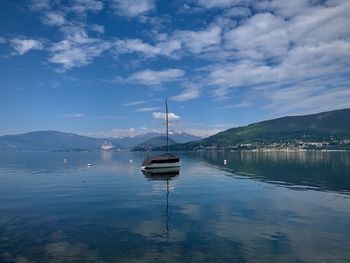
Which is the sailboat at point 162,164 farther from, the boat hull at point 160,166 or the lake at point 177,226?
the lake at point 177,226

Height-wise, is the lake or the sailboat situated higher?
the sailboat

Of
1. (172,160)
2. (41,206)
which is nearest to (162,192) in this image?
(41,206)

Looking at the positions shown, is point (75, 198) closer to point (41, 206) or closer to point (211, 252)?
point (41, 206)

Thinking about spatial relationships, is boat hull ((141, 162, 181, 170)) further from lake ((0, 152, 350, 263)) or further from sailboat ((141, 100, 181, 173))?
lake ((0, 152, 350, 263))

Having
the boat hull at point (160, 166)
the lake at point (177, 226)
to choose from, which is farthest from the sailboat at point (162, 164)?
the lake at point (177, 226)

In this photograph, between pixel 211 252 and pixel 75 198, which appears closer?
pixel 211 252

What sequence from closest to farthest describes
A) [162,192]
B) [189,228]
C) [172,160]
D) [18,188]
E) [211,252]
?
1. [211,252]
2. [189,228]
3. [162,192]
4. [18,188]
5. [172,160]

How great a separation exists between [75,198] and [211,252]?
35.3 meters

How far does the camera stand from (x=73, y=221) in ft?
125

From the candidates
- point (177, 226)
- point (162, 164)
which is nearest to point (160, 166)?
point (162, 164)

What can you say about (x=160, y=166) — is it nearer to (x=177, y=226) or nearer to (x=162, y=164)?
(x=162, y=164)

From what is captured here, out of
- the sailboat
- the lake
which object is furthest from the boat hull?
the lake

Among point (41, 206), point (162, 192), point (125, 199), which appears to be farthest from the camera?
point (162, 192)

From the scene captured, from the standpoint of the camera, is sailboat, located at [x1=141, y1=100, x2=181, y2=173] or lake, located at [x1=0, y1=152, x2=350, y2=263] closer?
lake, located at [x1=0, y1=152, x2=350, y2=263]
